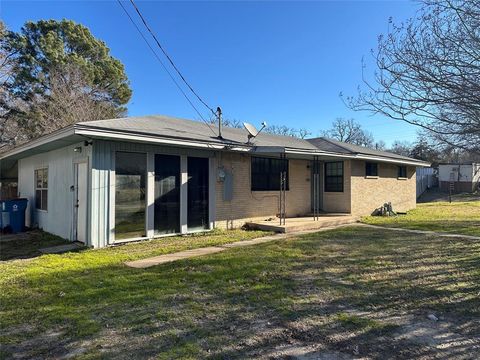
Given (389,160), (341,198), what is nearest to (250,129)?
(341,198)

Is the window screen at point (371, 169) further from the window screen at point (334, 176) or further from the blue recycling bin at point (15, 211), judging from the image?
the blue recycling bin at point (15, 211)

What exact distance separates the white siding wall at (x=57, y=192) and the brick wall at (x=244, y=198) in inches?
168

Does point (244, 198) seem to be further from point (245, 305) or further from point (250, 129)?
point (245, 305)

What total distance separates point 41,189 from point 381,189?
584 inches

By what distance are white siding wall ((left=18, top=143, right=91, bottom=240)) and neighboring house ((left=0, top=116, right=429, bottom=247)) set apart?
0.10 feet

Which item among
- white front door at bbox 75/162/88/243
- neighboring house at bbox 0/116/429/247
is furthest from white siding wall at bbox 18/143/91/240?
white front door at bbox 75/162/88/243

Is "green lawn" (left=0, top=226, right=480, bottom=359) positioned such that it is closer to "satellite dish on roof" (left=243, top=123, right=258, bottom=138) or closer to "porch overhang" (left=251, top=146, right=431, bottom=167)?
"porch overhang" (left=251, top=146, right=431, bottom=167)

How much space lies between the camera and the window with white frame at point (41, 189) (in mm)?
11617

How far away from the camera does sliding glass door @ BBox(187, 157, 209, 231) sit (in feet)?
33.6

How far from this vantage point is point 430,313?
13.4ft

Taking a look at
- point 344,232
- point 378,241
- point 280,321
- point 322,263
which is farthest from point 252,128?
point 280,321

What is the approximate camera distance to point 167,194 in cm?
965

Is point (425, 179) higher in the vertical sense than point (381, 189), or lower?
higher

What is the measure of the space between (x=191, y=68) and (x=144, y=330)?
11.3m
